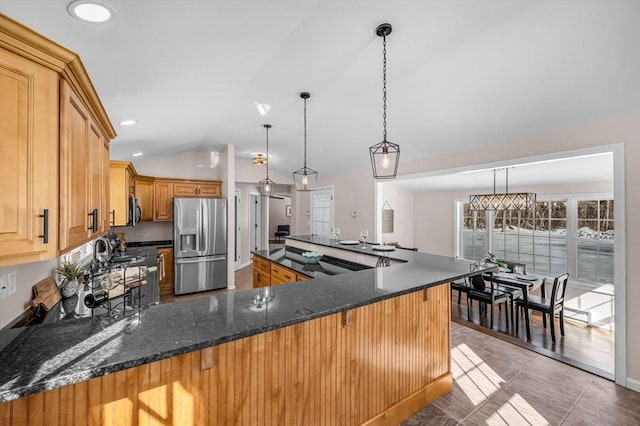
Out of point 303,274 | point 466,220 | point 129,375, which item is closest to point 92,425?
point 129,375

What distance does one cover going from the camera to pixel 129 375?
1.18m

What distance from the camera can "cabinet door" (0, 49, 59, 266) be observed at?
0.93 m

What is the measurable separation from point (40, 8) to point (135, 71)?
2.61 feet

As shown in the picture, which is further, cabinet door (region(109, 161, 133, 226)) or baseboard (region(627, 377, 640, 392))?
cabinet door (region(109, 161, 133, 226))

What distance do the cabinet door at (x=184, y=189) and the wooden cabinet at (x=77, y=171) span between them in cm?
414

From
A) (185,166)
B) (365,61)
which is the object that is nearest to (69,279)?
(365,61)

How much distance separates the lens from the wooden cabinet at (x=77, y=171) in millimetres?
1120

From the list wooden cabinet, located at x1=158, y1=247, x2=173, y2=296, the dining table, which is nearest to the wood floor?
the dining table

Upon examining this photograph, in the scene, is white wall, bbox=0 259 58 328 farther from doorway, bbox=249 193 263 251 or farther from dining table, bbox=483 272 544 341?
doorway, bbox=249 193 263 251

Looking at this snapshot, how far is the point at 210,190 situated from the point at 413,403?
5.26 metres

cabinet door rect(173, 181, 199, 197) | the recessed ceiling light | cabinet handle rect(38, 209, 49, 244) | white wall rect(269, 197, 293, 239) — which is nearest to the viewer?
cabinet handle rect(38, 209, 49, 244)

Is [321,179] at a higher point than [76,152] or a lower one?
higher

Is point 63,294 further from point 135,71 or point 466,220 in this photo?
point 466,220

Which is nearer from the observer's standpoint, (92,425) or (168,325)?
(92,425)
